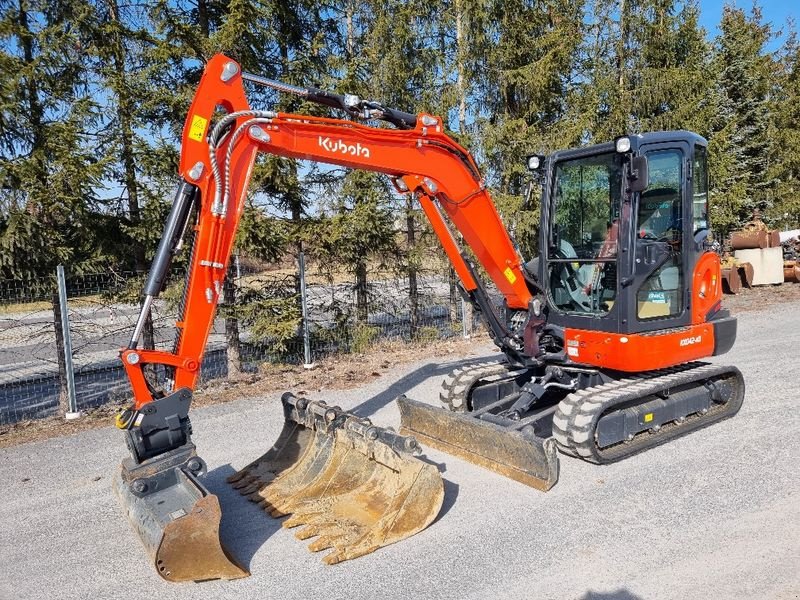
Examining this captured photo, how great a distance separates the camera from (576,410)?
5.04 m

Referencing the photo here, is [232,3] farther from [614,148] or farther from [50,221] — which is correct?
[614,148]

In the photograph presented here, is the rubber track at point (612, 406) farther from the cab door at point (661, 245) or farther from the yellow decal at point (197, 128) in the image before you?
the yellow decal at point (197, 128)

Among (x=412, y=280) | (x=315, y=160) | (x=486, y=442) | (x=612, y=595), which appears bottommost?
(x=612, y=595)

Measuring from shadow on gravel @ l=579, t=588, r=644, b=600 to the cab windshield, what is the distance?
2775mm

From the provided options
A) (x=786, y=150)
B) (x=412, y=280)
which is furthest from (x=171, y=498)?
(x=786, y=150)

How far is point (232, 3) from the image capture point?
894 cm

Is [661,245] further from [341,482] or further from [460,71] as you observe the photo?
[460,71]

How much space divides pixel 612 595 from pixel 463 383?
121 inches

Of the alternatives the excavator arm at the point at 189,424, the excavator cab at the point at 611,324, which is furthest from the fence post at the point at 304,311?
the excavator arm at the point at 189,424

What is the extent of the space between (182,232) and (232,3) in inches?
256

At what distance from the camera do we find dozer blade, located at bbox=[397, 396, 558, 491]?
4570mm

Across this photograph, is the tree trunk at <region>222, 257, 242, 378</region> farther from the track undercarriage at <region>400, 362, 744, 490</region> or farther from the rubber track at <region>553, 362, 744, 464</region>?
the rubber track at <region>553, 362, 744, 464</region>

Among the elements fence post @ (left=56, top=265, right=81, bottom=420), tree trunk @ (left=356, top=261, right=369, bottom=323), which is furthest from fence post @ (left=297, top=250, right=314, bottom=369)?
fence post @ (left=56, top=265, right=81, bottom=420)

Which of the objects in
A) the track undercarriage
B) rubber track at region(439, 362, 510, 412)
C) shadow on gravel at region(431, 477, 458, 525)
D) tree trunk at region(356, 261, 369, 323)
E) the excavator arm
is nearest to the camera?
the excavator arm
